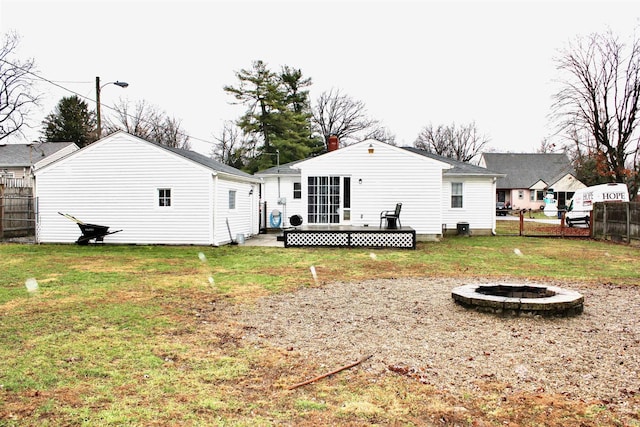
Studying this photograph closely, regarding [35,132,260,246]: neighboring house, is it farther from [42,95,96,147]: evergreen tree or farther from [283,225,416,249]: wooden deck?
[42,95,96,147]: evergreen tree

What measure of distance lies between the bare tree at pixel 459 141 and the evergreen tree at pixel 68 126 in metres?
38.3

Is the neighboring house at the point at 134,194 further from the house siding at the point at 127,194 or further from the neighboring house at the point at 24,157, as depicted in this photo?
the neighboring house at the point at 24,157

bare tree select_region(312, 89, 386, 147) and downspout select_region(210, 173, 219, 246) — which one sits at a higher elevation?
bare tree select_region(312, 89, 386, 147)

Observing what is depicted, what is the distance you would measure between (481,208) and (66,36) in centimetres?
1723

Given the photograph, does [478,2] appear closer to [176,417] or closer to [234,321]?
[234,321]

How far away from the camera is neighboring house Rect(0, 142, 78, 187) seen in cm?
3253

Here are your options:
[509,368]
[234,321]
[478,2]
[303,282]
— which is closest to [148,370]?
[234,321]

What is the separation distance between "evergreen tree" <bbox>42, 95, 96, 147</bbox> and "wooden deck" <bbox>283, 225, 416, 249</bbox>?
37.7 m

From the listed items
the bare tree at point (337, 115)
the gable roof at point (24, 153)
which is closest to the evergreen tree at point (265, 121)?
the bare tree at point (337, 115)

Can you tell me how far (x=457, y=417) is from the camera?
3479mm

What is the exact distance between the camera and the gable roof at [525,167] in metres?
49.3

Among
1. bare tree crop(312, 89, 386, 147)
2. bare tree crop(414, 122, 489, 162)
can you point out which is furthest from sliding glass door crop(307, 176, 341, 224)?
bare tree crop(414, 122, 489, 162)

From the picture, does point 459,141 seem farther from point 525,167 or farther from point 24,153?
point 24,153

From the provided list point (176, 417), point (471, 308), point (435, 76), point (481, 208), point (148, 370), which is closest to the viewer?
point (176, 417)
